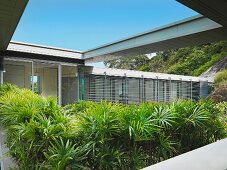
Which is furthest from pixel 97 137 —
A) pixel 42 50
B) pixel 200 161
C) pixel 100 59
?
pixel 100 59

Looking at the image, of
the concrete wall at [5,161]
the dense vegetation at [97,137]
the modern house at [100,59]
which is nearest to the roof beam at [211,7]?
the modern house at [100,59]

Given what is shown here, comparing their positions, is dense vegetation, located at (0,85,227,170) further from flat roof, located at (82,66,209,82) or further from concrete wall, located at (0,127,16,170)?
flat roof, located at (82,66,209,82)

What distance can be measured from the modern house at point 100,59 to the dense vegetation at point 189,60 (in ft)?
30.6

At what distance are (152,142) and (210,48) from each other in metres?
29.4

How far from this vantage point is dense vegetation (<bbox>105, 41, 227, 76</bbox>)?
28.1 metres

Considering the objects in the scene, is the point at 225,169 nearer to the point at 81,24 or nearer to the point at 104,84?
the point at 104,84

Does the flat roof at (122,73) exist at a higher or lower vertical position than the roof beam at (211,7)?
lower

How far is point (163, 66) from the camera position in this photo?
35.1 metres

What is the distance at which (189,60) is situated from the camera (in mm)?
30922

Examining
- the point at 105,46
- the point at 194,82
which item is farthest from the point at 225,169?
the point at 194,82

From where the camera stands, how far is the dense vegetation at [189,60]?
28.1 meters

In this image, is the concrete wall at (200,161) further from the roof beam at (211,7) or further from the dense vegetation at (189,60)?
the dense vegetation at (189,60)

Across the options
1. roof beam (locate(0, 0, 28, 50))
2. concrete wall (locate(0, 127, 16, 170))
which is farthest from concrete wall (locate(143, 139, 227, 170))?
roof beam (locate(0, 0, 28, 50))

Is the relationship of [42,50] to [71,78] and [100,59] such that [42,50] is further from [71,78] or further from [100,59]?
[100,59]
